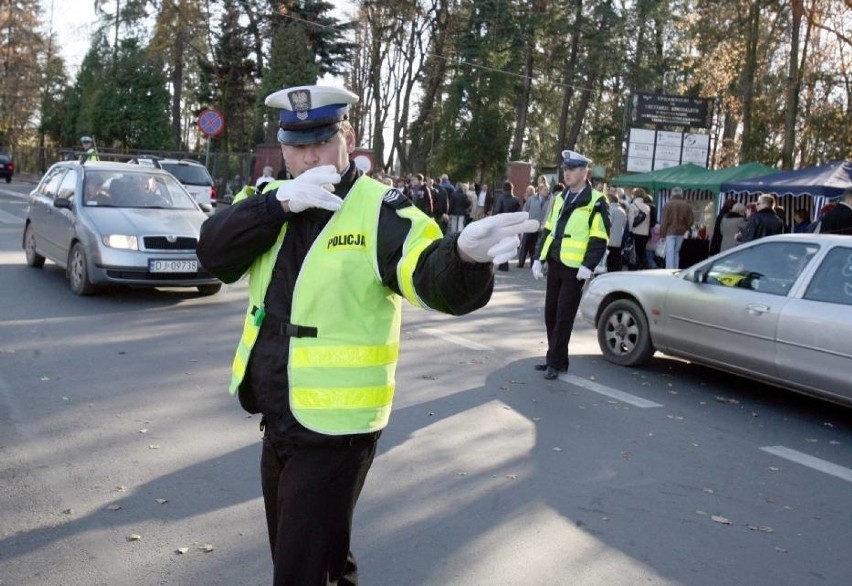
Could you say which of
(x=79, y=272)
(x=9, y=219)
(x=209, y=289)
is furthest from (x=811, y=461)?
(x=9, y=219)

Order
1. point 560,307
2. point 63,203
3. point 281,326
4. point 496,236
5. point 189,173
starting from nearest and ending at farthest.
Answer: point 496,236 → point 281,326 → point 560,307 → point 63,203 → point 189,173

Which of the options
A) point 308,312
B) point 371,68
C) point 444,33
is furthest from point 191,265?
point 371,68

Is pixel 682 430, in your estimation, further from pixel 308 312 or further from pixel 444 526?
pixel 308 312

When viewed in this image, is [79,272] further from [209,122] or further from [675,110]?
[675,110]

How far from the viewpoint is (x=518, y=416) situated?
674 centimetres

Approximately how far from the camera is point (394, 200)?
8.69ft

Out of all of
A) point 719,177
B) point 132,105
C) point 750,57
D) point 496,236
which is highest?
point 750,57

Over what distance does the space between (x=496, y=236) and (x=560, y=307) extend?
5.92m

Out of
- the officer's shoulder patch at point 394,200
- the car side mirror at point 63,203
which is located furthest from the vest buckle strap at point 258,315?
the car side mirror at point 63,203

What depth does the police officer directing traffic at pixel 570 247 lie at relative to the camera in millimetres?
7910

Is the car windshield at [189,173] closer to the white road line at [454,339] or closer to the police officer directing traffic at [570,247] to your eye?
the white road line at [454,339]

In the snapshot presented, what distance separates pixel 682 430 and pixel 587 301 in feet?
9.60

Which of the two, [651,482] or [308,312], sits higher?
[308,312]

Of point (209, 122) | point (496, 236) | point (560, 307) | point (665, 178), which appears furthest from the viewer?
point (209, 122)
